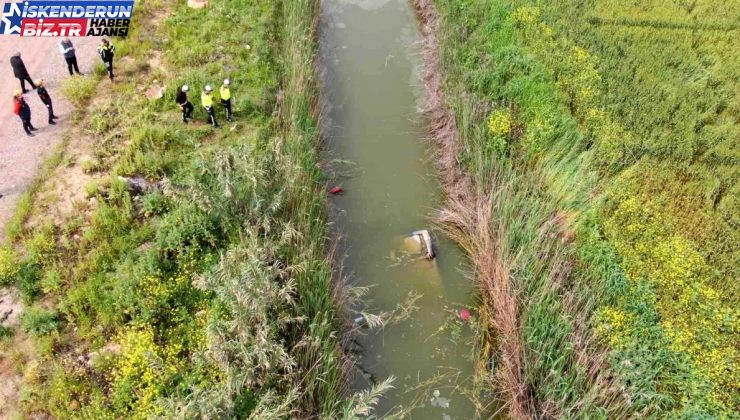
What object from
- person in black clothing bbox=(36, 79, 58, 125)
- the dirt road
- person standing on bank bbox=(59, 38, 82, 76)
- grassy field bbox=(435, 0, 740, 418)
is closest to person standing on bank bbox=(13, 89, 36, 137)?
the dirt road

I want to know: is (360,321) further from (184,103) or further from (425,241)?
(184,103)

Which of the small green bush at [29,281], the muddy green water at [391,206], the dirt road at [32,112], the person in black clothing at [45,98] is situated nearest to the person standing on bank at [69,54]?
the dirt road at [32,112]

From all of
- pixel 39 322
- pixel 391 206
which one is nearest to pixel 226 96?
pixel 391 206

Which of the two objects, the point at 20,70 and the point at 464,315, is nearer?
the point at 464,315

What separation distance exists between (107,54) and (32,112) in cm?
234

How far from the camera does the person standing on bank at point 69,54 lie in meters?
13.2

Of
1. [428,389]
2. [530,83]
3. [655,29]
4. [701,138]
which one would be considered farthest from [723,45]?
[428,389]

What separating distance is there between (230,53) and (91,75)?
3.76 m

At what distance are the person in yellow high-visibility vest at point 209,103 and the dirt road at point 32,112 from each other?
11.4 feet

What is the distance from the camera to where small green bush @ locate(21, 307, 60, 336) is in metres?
9.05

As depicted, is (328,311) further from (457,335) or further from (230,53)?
(230,53)

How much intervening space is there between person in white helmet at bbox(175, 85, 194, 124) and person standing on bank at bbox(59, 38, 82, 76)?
2995 mm

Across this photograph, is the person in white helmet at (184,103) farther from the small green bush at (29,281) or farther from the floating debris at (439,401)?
the floating debris at (439,401)

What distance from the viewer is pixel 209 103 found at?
12.6m
